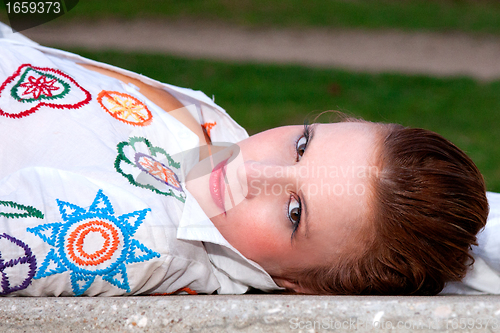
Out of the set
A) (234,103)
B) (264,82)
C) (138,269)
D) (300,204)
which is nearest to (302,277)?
(300,204)

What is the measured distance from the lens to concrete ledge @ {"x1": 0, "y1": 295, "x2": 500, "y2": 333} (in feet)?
3.08

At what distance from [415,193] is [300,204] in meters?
0.35

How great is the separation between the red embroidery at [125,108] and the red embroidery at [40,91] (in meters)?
0.06

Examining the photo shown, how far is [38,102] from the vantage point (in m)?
1.32

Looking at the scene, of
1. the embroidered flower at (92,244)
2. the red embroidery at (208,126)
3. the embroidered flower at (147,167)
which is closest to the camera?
the embroidered flower at (92,244)

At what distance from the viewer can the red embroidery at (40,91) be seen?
4.26 ft

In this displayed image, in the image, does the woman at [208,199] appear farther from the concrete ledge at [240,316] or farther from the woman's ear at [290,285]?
the concrete ledge at [240,316]

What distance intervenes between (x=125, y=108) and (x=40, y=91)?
9.9 inches

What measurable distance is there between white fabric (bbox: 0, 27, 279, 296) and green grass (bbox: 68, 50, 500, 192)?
6.04 ft

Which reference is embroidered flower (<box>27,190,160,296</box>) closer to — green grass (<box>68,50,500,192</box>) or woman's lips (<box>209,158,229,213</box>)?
woman's lips (<box>209,158,229,213</box>)

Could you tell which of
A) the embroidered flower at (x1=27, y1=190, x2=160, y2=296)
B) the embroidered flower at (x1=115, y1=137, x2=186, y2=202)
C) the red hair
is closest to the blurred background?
the red hair

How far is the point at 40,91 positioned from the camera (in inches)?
53.4

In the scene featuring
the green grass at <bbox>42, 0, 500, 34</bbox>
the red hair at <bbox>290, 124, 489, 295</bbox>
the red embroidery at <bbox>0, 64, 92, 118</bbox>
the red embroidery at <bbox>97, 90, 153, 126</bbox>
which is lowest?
the red hair at <bbox>290, 124, 489, 295</bbox>

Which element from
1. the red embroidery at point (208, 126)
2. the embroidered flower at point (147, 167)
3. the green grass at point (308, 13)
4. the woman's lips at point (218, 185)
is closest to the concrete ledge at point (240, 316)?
the embroidered flower at point (147, 167)
